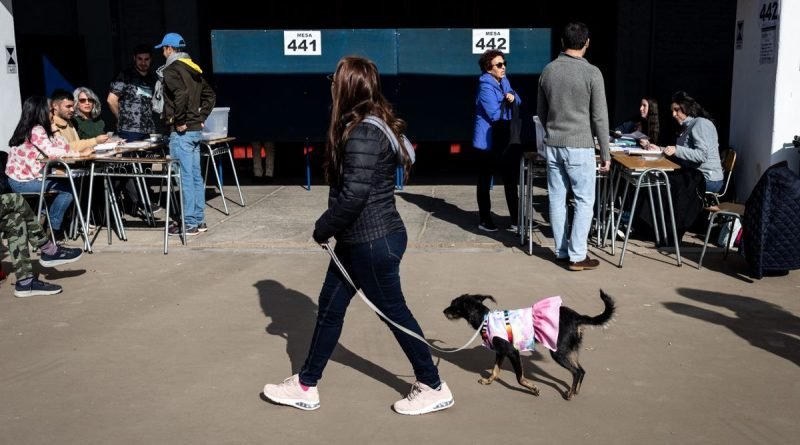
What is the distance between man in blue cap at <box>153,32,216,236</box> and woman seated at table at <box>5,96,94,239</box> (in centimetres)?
90

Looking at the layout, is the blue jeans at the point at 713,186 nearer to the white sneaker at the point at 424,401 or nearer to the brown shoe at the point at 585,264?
the brown shoe at the point at 585,264

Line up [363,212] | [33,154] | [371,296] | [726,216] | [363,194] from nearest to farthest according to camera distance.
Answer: [363,194] < [363,212] < [371,296] < [726,216] < [33,154]

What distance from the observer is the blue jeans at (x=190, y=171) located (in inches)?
348

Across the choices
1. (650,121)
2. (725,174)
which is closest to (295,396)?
(725,174)

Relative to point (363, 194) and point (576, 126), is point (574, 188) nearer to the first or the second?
point (576, 126)

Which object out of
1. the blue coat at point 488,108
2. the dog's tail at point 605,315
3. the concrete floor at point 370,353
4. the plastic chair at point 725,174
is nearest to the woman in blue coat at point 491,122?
the blue coat at point 488,108

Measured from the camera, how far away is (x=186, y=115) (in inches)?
345

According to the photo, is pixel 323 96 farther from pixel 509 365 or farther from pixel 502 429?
pixel 502 429

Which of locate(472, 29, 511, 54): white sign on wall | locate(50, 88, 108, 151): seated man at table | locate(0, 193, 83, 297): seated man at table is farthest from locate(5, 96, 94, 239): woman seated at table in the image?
locate(472, 29, 511, 54): white sign on wall

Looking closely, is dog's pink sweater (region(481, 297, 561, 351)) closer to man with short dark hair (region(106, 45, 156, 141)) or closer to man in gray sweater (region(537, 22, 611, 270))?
man in gray sweater (region(537, 22, 611, 270))

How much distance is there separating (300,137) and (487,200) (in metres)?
3.71

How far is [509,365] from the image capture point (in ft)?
17.5

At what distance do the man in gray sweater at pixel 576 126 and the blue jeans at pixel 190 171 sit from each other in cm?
359

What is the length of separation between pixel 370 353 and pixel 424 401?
3.35 ft
